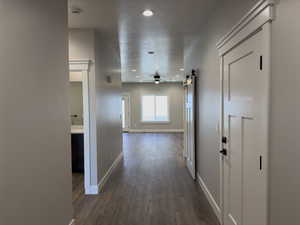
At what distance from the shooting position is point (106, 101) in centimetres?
433

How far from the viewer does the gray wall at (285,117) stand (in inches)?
46.6

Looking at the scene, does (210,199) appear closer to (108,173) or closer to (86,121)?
(108,173)

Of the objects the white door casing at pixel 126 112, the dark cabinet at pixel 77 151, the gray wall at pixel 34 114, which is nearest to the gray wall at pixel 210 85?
the gray wall at pixel 34 114

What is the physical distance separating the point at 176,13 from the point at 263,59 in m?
1.76

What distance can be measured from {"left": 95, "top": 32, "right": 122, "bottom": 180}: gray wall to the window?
22.7 ft

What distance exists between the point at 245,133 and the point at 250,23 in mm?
Result: 945

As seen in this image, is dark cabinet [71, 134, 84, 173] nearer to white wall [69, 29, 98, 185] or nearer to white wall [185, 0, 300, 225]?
Answer: white wall [69, 29, 98, 185]

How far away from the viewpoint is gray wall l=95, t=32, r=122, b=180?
373 centimetres

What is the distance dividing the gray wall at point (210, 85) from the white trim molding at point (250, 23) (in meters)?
0.11

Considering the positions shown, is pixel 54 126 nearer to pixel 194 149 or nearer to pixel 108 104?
pixel 108 104

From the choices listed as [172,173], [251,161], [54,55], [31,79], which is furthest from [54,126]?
[172,173]

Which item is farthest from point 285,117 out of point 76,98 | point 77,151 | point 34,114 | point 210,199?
point 76,98

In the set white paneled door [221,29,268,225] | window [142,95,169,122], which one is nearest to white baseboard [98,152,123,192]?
white paneled door [221,29,268,225]

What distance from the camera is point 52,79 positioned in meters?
1.93
